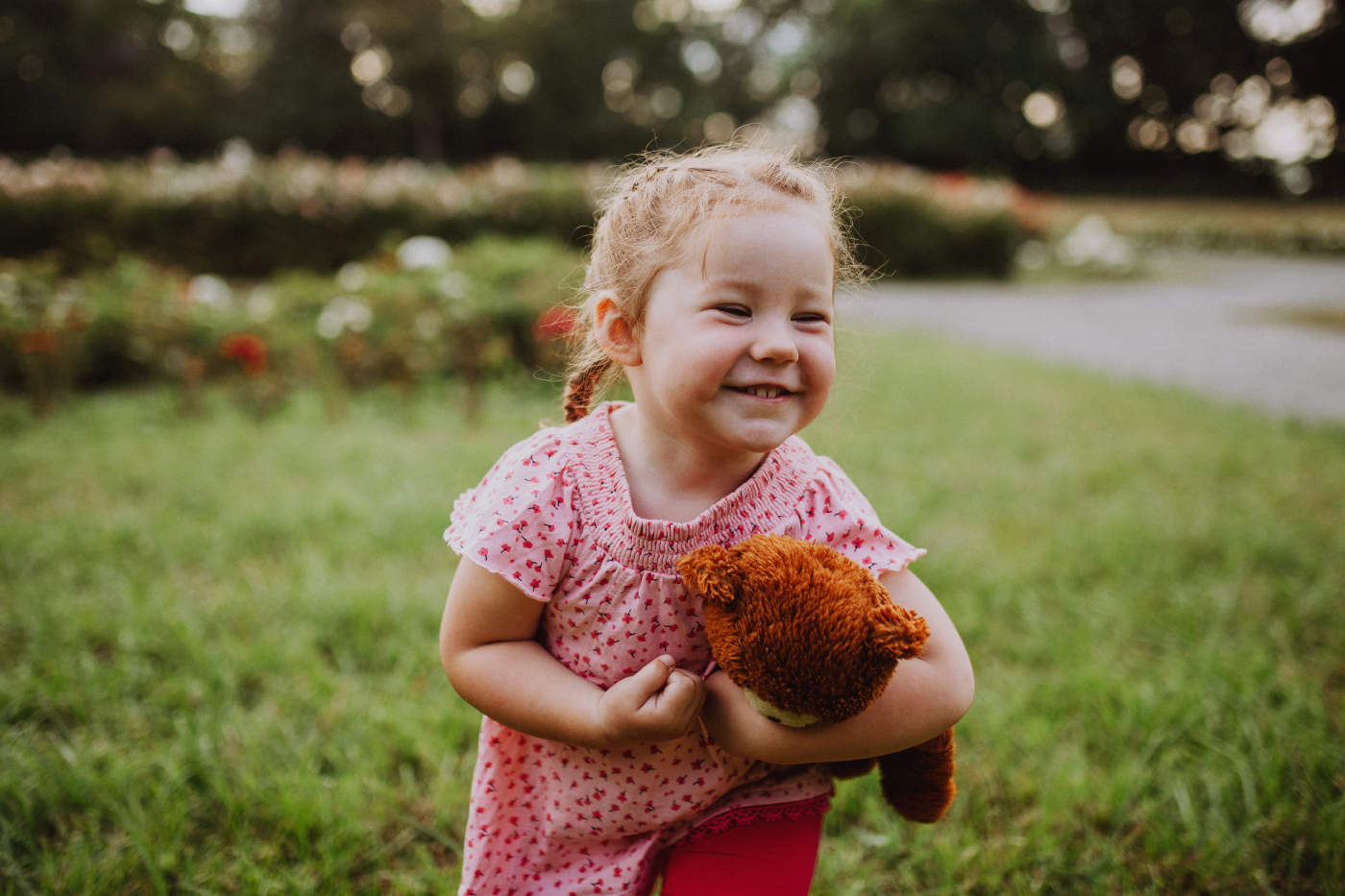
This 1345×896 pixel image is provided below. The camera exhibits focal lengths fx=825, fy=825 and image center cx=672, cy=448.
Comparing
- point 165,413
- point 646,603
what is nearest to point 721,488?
point 646,603

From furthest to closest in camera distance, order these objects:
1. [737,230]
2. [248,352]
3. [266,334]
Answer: [266,334] → [248,352] → [737,230]

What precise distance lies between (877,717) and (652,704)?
26 centimetres

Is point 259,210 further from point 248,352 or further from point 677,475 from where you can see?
point 677,475

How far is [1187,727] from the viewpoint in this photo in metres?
2.03

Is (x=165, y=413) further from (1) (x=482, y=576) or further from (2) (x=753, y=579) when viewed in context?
(2) (x=753, y=579)

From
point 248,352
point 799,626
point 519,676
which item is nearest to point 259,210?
point 248,352

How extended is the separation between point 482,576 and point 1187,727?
1.89 m

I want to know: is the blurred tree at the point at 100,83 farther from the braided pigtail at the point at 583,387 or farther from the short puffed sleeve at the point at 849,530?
the short puffed sleeve at the point at 849,530

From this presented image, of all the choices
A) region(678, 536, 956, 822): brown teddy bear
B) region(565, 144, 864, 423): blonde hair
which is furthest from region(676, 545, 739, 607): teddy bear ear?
region(565, 144, 864, 423): blonde hair

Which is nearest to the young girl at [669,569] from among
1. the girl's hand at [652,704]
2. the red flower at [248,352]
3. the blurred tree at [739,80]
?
the girl's hand at [652,704]

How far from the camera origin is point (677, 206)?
1021 mm

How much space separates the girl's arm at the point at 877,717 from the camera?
3.07 feet

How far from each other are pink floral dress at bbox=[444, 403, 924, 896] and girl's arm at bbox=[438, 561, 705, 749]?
0.04 meters

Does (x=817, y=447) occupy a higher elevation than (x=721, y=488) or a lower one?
lower
